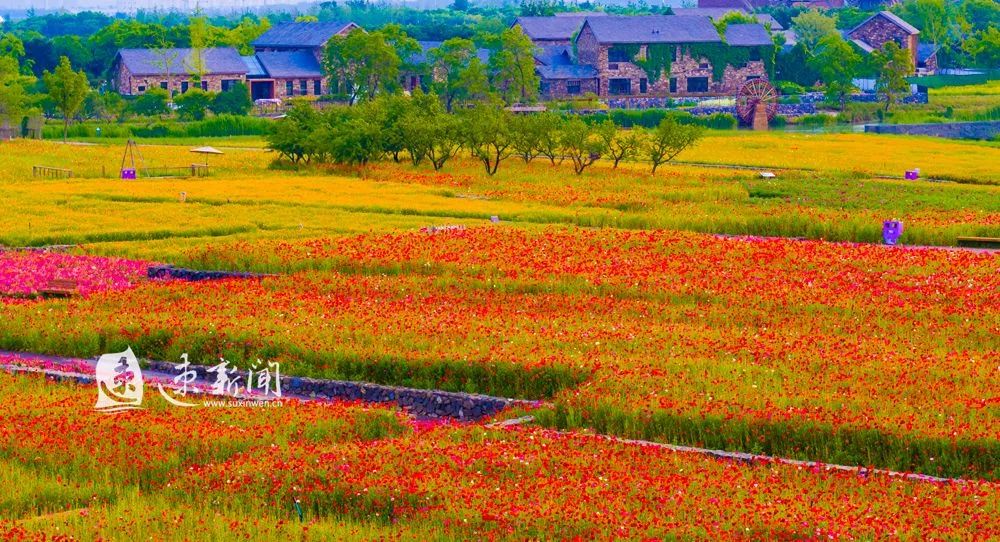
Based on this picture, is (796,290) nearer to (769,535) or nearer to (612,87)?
(769,535)

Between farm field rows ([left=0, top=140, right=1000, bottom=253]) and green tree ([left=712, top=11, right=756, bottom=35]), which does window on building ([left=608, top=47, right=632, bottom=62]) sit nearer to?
green tree ([left=712, top=11, right=756, bottom=35])

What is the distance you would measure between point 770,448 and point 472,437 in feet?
12.4

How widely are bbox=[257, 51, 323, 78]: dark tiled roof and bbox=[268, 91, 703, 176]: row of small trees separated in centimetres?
4646

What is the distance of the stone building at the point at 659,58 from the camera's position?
4390 inches

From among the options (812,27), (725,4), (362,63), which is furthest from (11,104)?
(725,4)

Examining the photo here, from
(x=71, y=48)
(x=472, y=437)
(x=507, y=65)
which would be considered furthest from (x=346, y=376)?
(x=71, y=48)

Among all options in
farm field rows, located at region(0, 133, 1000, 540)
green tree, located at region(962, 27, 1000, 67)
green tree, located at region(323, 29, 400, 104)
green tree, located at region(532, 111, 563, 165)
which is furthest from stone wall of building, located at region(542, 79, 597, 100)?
farm field rows, located at region(0, 133, 1000, 540)

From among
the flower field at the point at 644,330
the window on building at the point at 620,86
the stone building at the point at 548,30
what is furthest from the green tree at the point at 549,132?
the stone building at the point at 548,30

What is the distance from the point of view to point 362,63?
10131cm

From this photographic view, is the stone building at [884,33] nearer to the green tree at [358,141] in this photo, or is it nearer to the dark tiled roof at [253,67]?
the dark tiled roof at [253,67]

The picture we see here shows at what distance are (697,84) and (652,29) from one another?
562 cm

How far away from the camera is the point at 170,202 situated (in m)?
48.2

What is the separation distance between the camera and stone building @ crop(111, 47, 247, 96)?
4050 inches

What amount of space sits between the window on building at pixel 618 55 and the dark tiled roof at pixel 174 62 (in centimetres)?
2674
